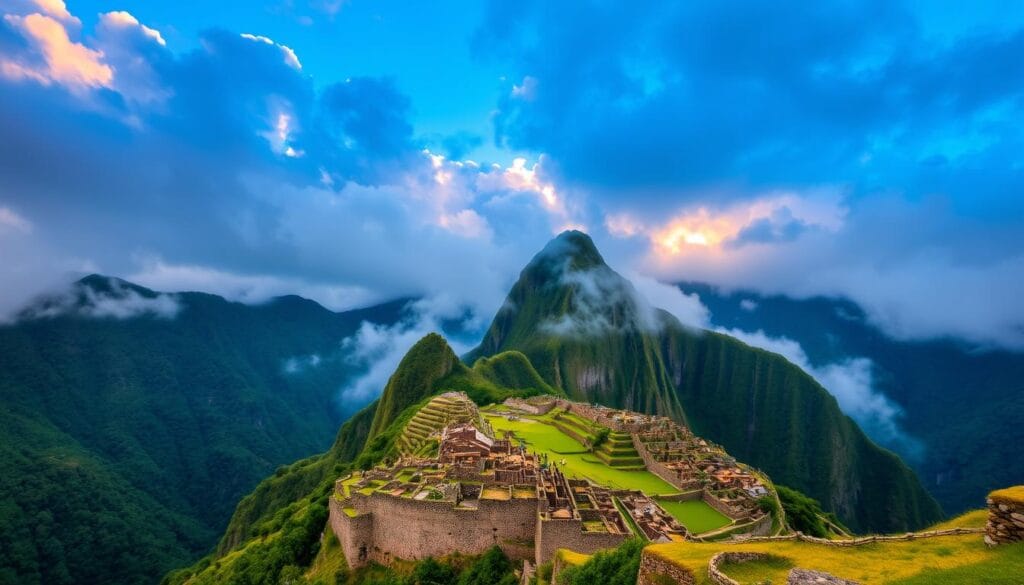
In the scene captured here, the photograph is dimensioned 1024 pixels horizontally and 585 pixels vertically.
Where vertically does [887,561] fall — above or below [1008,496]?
below

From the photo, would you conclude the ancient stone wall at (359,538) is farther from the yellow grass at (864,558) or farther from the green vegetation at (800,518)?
the green vegetation at (800,518)

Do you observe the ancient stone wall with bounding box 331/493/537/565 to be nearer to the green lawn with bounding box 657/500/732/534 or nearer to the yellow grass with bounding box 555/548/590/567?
the yellow grass with bounding box 555/548/590/567

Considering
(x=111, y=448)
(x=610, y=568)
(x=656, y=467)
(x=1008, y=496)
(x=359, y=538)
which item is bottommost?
(x=359, y=538)

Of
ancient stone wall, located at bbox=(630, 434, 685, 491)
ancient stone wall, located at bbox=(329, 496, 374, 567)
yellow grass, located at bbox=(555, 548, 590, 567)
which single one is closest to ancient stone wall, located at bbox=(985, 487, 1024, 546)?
yellow grass, located at bbox=(555, 548, 590, 567)

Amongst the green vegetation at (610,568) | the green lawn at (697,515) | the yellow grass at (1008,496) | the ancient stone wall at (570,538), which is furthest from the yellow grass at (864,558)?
the green lawn at (697,515)

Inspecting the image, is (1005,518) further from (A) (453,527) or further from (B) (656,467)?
(B) (656,467)

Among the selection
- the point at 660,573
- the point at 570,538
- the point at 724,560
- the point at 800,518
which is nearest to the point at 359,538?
the point at 570,538
